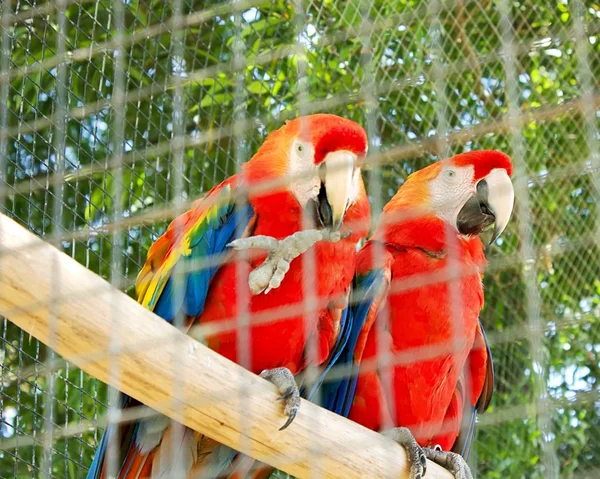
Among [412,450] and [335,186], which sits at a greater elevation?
[335,186]

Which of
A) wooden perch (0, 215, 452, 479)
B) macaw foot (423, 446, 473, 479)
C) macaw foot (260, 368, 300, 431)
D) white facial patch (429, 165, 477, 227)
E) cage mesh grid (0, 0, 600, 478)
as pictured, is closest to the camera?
wooden perch (0, 215, 452, 479)

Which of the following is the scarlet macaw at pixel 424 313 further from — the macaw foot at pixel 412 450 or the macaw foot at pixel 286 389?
the macaw foot at pixel 286 389

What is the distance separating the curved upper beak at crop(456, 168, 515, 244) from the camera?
57.3 inches

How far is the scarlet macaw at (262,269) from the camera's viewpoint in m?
1.25

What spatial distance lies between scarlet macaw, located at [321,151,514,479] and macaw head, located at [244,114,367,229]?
0.16 m

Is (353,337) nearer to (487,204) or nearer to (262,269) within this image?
(262,269)

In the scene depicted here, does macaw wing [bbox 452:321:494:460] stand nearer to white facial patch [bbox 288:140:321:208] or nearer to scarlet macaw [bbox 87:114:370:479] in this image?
scarlet macaw [bbox 87:114:370:479]

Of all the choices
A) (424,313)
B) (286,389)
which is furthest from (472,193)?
(286,389)

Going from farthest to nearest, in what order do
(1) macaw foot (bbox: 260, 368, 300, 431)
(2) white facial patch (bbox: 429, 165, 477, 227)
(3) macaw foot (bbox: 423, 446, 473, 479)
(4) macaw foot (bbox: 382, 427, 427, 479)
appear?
(2) white facial patch (bbox: 429, 165, 477, 227) → (3) macaw foot (bbox: 423, 446, 473, 479) → (4) macaw foot (bbox: 382, 427, 427, 479) → (1) macaw foot (bbox: 260, 368, 300, 431)

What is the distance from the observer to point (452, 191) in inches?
59.4

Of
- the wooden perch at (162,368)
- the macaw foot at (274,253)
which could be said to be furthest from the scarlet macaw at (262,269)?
the wooden perch at (162,368)

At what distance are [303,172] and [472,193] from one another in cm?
35

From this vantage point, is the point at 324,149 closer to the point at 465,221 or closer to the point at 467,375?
the point at 465,221

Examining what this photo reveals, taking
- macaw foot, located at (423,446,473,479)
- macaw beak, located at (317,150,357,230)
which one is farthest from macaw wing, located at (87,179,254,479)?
macaw foot, located at (423,446,473,479)
